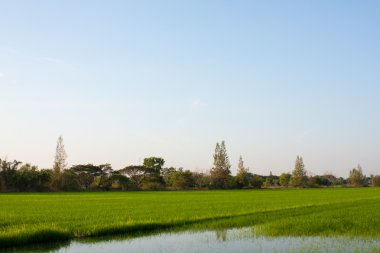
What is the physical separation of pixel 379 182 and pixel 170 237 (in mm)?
150035

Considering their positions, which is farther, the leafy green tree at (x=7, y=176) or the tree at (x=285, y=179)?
the tree at (x=285, y=179)

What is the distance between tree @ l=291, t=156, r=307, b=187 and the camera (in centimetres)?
13088

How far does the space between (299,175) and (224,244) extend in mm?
123017

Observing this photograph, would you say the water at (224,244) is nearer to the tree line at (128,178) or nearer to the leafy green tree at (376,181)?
the tree line at (128,178)

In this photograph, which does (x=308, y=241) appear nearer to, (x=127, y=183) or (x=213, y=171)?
(x=127, y=183)

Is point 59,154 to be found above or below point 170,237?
above

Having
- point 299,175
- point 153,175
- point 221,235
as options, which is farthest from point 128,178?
point 221,235

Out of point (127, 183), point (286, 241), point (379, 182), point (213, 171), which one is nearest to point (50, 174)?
point (127, 183)

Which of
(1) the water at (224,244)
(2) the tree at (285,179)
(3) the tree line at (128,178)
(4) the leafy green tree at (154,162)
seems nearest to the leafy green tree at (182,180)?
(3) the tree line at (128,178)

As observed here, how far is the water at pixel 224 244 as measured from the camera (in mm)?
13459

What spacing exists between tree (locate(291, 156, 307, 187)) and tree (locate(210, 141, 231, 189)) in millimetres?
29588

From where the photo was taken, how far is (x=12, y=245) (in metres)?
14.4

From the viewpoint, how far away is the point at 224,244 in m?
14.7

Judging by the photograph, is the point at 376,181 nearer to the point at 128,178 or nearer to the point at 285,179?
the point at 285,179
